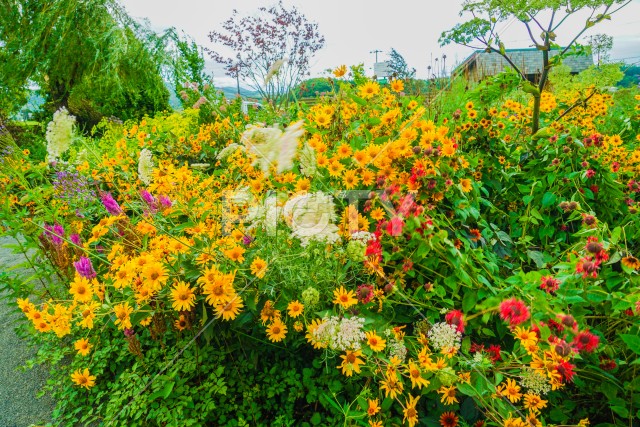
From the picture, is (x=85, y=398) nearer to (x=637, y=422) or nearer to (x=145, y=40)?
(x=637, y=422)

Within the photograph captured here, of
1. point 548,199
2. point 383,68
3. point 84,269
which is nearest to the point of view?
point 84,269

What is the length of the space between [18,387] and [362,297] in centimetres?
173

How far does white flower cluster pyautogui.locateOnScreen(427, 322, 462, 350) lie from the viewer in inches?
44.2

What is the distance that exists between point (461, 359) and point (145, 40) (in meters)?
12.1

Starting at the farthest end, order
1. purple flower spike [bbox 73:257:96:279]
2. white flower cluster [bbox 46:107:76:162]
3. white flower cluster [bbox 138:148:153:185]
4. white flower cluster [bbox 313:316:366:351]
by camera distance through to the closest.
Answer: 1. white flower cluster [bbox 46:107:76:162]
2. white flower cluster [bbox 138:148:153:185]
3. purple flower spike [bbox 73:257:96:279]
4. white flower cluster [bbox 313:316:366:351]

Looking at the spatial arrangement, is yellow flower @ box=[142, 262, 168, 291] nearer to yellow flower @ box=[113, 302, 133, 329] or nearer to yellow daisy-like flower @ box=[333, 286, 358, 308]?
yellow flower @ box=[113, 302, 133, 329]

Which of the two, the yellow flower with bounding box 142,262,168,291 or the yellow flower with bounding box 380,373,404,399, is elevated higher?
the yellow flower with bounding box 142,262,168,291

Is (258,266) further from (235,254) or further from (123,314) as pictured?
(123,314)

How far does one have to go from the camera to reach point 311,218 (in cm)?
125

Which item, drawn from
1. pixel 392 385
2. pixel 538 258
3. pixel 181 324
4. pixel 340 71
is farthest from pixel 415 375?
pixel 340 71

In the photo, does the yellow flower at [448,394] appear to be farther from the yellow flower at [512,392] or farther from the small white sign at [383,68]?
the small white sign at [383,68]

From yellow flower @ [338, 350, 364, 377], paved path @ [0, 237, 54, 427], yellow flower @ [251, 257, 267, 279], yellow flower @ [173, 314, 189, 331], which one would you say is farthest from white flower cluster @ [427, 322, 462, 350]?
paved path @ [0, 237, 54, 427]

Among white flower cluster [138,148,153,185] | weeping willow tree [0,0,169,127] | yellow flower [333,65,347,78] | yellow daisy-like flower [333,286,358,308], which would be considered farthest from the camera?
weeping willow tree [0,0,169,127]

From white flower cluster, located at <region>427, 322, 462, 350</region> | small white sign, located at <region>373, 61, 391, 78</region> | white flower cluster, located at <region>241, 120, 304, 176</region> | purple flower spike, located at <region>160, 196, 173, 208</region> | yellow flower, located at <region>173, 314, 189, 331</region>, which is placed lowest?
yellow flower, located at <region>173, 314, 189, 331</region>
